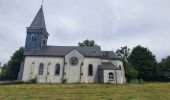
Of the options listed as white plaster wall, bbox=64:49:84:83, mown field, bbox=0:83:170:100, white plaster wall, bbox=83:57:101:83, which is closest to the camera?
mown field, bbox=0:83:170:100

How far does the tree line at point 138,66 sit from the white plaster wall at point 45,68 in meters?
18.5

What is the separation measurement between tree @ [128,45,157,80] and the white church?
20703mm

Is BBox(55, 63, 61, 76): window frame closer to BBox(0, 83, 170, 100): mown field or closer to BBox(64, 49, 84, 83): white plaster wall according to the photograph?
BBox(64, 49, 84, 83): white plaster wall

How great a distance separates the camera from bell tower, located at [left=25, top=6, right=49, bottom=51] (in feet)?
207

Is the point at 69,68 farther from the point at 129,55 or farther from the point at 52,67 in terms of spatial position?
the point at 129,55

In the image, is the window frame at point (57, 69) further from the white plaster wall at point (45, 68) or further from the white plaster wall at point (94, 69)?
the white plaster wall at point (94, 69)

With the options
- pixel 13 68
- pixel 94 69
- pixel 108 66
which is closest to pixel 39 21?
pixel 94 69

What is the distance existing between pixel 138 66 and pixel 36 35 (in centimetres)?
3735

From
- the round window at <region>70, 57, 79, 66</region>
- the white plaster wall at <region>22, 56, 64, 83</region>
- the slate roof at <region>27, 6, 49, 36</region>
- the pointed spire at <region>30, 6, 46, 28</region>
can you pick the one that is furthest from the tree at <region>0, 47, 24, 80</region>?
the round window at <region>70, 57, 79, 66</region>

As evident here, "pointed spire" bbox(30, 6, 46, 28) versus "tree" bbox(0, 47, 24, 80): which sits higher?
"pointed spire" bbox(30, 6, 46, 28)

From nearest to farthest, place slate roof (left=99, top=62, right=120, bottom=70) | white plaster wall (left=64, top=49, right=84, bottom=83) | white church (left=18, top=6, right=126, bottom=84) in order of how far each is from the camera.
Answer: slate roof (left=99, top=62, right=120, bottom=70) → white church (left=18, top=6, right=126, bottom=84) → white plaster wall (left=64, top=49, right=84, bottom=83)

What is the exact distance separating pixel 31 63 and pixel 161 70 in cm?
4450

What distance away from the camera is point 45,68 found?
59719mm

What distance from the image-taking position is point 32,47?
206ft
